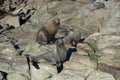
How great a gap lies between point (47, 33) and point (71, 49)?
187 cm

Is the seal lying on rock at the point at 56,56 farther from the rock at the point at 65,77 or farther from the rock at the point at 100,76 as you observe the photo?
the rock at the point at 100,76

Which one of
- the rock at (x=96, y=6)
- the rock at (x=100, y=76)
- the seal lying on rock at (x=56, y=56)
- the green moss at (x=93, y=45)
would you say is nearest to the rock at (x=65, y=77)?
the rock at (x=100, y=76)

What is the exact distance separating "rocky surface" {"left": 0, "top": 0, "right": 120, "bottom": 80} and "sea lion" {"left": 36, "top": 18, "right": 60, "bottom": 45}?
1.06 ft

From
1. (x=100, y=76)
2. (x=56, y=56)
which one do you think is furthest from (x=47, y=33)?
(x=100, y=76)

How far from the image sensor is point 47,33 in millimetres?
18875

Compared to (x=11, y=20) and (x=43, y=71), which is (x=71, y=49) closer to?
(x=43, y=71)

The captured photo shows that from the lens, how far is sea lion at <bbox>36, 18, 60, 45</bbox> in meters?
18.5

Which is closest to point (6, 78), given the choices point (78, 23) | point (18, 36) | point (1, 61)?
point (1, 61)

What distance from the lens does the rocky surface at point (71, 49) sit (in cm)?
1555

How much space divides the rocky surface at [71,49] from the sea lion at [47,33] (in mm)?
323

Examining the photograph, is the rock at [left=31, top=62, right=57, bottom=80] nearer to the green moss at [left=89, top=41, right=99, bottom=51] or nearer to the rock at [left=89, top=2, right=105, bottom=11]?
the green moss at [left=89, top=41, right=99, bottom=51]

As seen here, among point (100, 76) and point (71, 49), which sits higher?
point (71, 49)

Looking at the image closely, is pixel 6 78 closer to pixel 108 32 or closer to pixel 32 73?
pixel 32 73

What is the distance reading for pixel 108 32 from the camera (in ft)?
67.5
